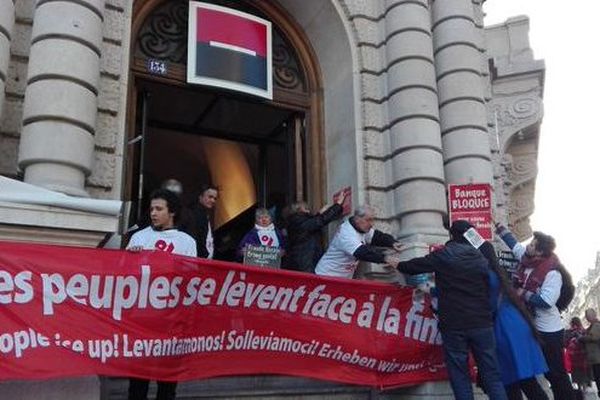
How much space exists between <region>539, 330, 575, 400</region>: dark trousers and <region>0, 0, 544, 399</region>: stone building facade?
1.36 metres

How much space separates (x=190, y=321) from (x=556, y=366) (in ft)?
13.5

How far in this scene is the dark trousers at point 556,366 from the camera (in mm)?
6957

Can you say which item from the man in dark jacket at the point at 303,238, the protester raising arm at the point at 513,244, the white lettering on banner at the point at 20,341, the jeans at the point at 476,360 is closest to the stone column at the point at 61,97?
the white lettering on banner at the point at 20,341

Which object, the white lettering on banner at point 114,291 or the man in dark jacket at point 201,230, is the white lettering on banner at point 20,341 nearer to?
the white lettering on banner at point 114,291

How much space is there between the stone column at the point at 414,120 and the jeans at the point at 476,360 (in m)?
3.41

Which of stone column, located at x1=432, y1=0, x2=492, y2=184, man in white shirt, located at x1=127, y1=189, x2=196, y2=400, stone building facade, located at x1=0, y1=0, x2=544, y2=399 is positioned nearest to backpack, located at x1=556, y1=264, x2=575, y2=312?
stone building facade, located at x1=0, y1=0, x2=544, y2=399

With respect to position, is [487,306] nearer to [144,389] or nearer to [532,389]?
→ [532,389]

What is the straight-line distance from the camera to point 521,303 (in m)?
6.85

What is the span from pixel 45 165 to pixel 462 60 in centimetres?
744

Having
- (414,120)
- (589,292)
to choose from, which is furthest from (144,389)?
(589,292)

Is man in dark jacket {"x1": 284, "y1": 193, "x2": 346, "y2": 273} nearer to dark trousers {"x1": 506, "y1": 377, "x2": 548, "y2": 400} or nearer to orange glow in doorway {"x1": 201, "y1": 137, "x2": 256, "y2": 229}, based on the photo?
dark trousers {"x1": 506, "y1": 377, "x2": 548, "y2": 400}

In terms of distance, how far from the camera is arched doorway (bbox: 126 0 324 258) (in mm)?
10469

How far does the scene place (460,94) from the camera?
11.1m

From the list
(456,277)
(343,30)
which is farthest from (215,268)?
(343,30)
